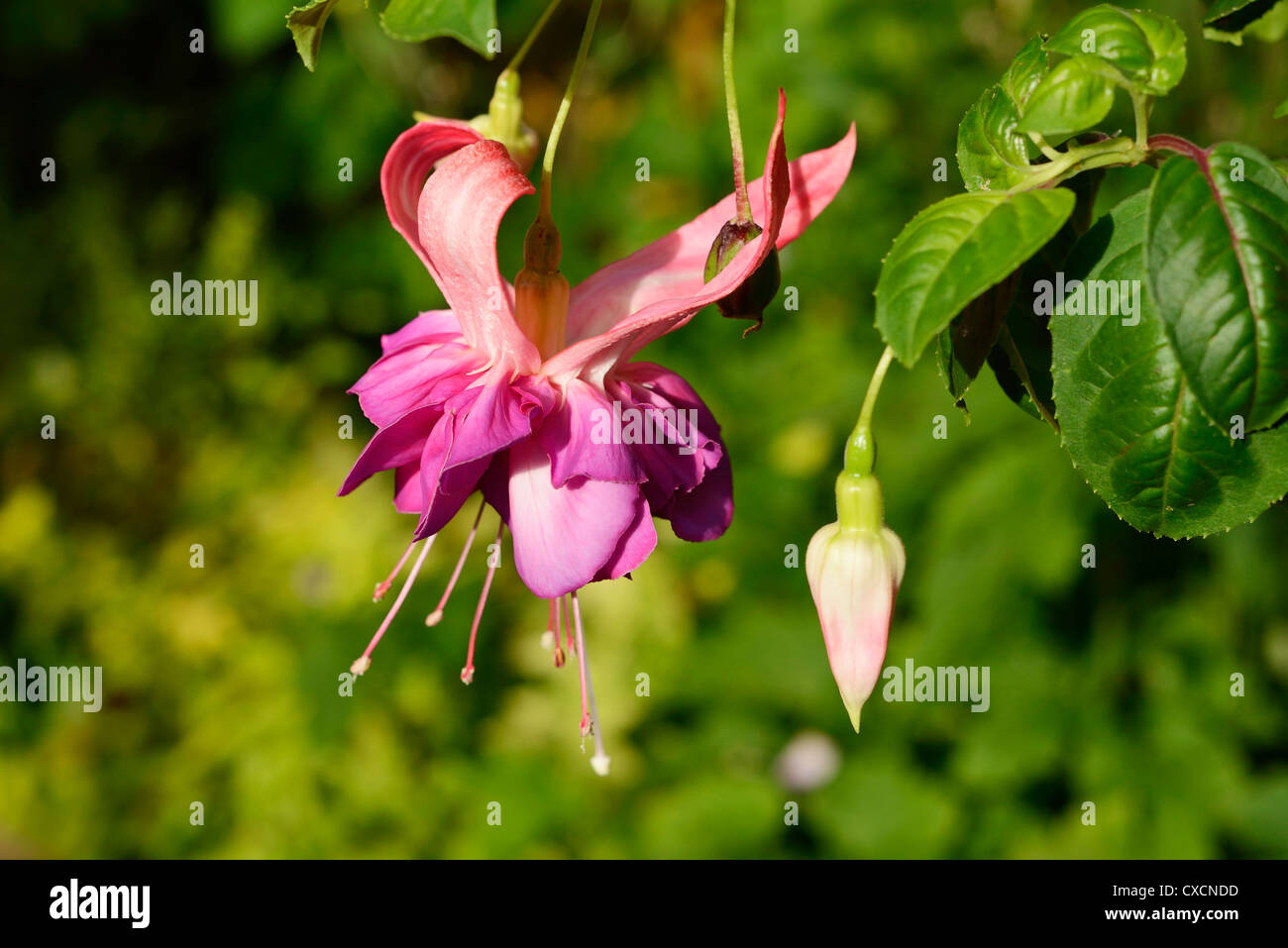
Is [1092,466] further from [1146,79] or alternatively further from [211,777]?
[211,777]

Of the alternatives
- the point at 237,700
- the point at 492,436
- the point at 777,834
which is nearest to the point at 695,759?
the point at 777,834

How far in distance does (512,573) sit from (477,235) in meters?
1.70

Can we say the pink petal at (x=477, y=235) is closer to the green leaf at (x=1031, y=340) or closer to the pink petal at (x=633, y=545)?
the pink petal at (x=633, y=545)

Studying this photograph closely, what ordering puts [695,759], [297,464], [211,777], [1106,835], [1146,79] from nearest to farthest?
[1146,79] → [1106,835] → [695,759] → [211,777] → [297,464]

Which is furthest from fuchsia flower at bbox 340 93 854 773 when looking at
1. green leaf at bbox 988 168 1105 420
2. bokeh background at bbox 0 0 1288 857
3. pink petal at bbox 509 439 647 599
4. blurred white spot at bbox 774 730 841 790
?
blurred white spot at bbox 774 730 841 790

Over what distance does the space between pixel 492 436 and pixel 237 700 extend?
5.35 ft

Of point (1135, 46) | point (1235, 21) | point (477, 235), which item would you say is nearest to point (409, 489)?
point (477, 235)

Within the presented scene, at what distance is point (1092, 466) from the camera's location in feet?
1.61

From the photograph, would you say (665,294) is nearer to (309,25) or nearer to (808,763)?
(309,25)

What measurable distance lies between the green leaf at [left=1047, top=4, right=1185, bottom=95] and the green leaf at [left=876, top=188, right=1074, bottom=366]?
0.28 ft

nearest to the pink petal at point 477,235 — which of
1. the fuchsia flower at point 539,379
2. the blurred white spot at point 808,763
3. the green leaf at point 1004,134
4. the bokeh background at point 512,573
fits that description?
the fuchsia flower at point 539,379

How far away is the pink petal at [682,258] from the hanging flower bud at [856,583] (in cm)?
14

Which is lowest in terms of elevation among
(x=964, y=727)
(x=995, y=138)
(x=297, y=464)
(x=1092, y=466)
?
(x=964, y=727)

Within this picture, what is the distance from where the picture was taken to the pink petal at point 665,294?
458mm
